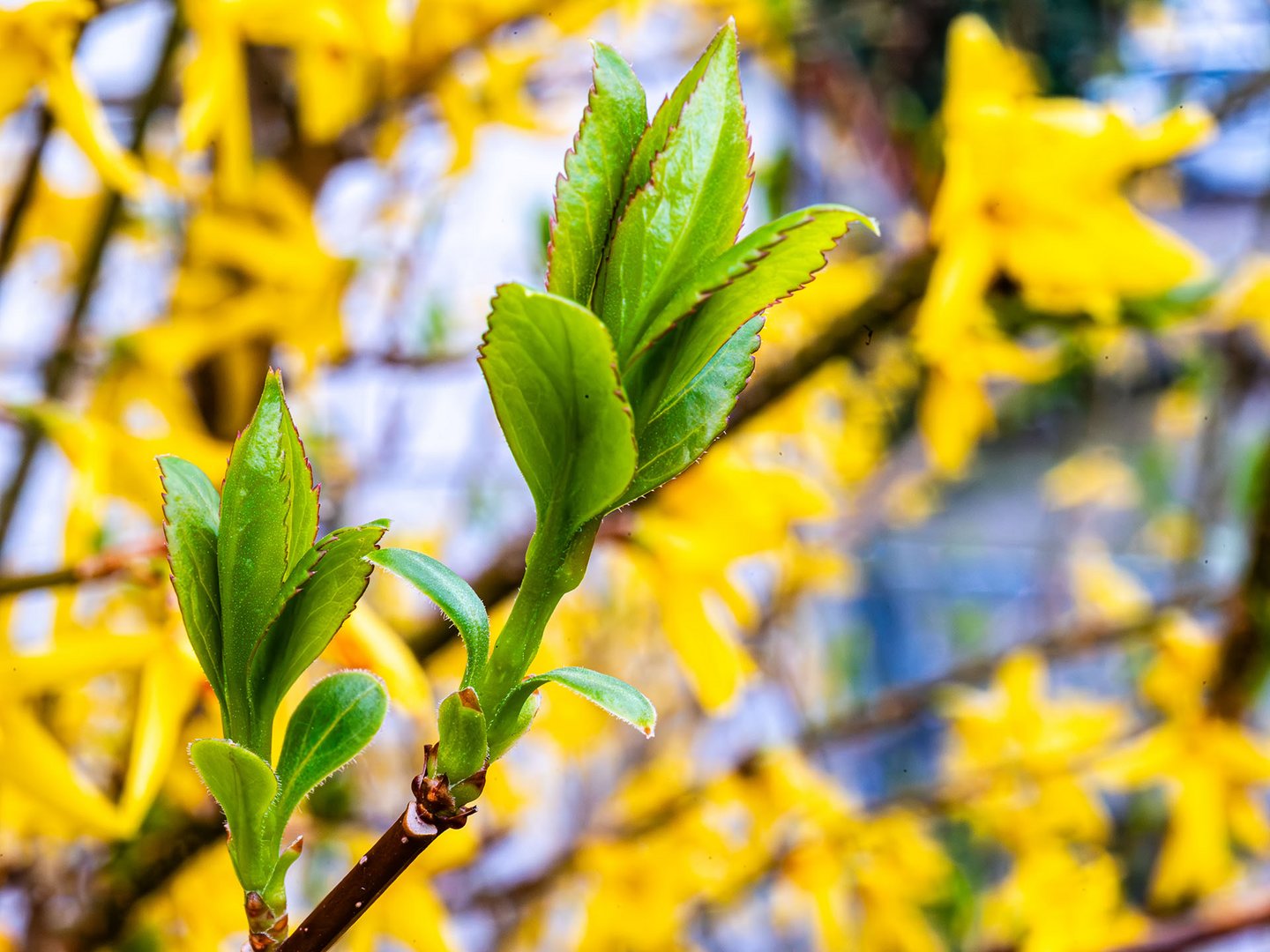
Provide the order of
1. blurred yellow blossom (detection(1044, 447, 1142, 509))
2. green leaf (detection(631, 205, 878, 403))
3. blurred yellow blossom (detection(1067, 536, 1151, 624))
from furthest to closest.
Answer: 1. blurred yellow blossom (detection(1044, 447, 1142, 509))
2. blurred yellow blossom (detection(1067, 536, 1151, 624))
3. green leaf (detection(631, 205, 878, 403))

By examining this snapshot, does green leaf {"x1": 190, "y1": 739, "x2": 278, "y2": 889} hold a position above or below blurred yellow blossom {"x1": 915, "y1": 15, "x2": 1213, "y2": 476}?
above

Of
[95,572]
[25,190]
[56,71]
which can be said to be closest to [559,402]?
[95,572]

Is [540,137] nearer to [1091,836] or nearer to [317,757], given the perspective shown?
[317,757]

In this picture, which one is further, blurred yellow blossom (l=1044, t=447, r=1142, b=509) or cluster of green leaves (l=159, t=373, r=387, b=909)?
blurred yellow blossom (l=1044, t=447, r=1142, b=509)

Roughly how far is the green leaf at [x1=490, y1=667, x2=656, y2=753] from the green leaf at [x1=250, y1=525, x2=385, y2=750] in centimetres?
3

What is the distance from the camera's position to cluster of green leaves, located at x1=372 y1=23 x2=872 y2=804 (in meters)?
0.18

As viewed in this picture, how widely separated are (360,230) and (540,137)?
0.26 meters

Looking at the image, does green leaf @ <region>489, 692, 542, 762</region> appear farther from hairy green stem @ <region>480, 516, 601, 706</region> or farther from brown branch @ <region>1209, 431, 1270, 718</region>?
brown branch @ <region>1209, 431, 1270, 718</region>

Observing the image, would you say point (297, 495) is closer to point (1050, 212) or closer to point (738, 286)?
point (738, 286)

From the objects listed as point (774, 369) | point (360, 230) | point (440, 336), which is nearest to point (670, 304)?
point (774, 369)

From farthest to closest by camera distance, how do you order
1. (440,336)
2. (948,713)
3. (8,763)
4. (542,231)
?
(440,336)
(948,713)
(542,231)
(8,763)

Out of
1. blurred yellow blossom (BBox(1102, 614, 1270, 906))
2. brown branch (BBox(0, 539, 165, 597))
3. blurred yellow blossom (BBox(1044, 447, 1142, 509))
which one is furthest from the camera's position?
blurred yellow blossom (BBox(1044, 447, 1142, 509))

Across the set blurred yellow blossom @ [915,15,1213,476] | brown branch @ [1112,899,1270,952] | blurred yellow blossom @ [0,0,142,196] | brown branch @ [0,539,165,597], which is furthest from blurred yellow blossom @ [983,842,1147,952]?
blurred yellow blossom @ [0,0,142,196]

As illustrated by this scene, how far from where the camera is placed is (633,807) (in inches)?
43.9
